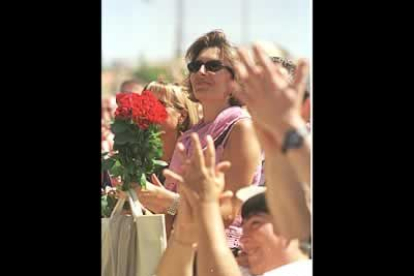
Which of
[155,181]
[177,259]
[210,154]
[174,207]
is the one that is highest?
[210,154]

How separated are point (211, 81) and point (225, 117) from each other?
0.15 m

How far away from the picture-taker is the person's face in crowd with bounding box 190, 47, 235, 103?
3.17 metres

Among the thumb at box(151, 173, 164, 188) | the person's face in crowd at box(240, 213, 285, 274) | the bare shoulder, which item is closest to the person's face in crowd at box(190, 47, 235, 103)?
A: the bare shoulder

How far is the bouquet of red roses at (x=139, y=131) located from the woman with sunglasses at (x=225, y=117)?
0.52ft

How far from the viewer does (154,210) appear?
3.26 meters

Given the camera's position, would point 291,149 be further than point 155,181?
No

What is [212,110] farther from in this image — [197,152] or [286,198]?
[286,198]

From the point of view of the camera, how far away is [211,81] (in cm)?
318

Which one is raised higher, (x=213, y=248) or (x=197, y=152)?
(x=197, y=152)

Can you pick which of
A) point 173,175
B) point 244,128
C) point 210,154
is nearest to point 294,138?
point 244,128
